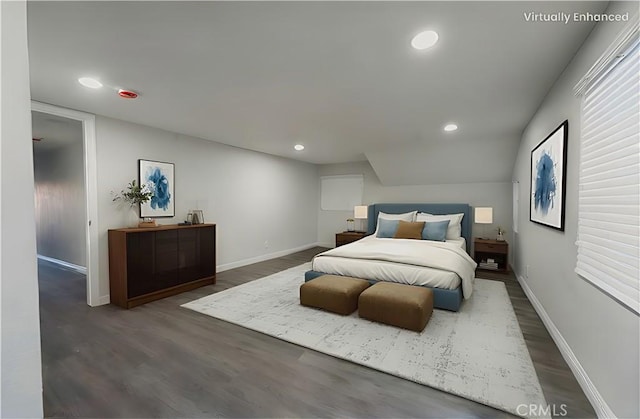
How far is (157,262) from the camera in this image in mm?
3553

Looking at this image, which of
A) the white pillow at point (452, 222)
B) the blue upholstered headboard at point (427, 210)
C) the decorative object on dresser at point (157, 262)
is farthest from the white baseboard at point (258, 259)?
the white pillow at point (452, 222)

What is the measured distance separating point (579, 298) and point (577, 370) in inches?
19.4

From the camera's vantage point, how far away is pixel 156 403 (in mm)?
1727

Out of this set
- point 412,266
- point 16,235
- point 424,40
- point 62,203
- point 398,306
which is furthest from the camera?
point 62,203

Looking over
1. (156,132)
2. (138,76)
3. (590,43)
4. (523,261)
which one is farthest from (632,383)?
(156,132)

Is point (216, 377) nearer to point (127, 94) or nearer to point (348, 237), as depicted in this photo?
point (127, 94)

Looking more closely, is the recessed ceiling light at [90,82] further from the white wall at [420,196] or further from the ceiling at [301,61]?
the white wall at [420,196]

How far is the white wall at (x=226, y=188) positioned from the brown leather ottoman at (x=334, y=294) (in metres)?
2.37

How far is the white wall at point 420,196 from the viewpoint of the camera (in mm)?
5316

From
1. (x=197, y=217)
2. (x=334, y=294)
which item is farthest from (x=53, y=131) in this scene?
(x=334, y=294)

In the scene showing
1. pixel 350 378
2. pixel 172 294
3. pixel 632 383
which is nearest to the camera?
pixel 632 383

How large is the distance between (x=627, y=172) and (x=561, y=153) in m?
1.00

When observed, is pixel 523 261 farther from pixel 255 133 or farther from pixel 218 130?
pixel 218 130

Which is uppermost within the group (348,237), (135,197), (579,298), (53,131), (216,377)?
(53,131)
